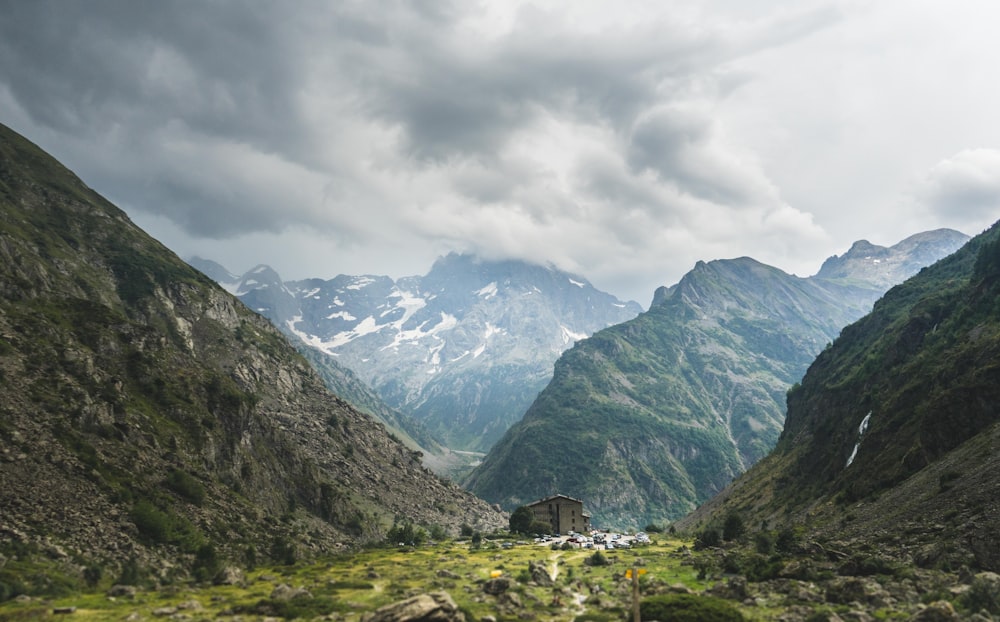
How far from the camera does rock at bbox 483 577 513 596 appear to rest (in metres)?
52.0

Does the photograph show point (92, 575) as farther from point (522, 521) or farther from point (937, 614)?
point (522, 521)

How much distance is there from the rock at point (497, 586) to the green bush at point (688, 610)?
52.2 ft

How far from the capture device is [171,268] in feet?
642

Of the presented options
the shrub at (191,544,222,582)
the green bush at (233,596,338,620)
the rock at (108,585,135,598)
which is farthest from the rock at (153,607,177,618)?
the shrub at (191,544,222,582)

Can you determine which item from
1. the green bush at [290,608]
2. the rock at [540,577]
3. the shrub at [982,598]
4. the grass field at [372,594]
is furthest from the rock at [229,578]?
the shrub at [982,598]

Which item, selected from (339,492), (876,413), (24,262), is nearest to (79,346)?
(24,262)

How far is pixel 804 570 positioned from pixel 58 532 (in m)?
81.7

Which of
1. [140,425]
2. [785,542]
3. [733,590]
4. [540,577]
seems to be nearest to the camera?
[733,590]

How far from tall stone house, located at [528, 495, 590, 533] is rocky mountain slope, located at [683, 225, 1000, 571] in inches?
1557

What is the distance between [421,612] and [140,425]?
87.4 m

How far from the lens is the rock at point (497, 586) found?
52.0 meters

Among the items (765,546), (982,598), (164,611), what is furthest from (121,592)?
(765,546)

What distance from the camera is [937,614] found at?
31.1 m

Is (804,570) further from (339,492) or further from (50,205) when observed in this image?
(50,205)
